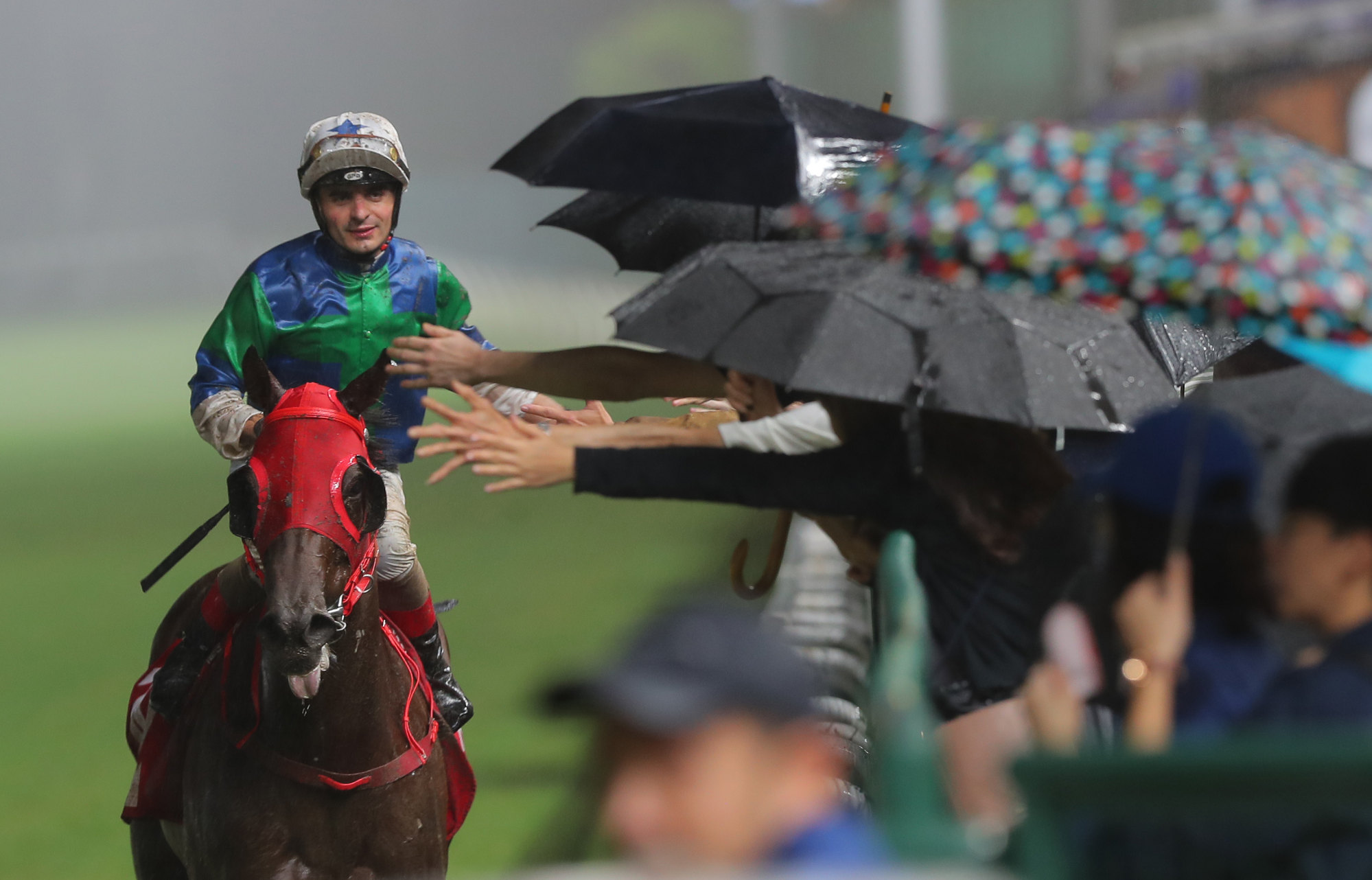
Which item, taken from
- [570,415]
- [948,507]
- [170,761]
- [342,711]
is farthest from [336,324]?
[948,507]

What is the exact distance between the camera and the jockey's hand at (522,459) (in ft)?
10.7

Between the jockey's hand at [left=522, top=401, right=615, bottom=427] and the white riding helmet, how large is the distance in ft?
2.37

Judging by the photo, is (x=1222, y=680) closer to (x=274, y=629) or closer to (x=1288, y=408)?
(x=1288, y=408)

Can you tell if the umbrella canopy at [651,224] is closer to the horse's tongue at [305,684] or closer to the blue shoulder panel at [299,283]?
the blue shoulder panel at [299,283]

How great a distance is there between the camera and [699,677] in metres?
1.84

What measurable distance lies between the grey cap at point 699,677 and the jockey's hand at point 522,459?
134 cm

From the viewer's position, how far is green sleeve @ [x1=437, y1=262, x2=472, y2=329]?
189 inches

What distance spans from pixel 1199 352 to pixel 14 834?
5473 millimetres

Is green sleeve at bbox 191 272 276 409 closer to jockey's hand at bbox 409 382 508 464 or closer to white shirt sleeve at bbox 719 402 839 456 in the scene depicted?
jockey's hand at bbox 409 382 508 464

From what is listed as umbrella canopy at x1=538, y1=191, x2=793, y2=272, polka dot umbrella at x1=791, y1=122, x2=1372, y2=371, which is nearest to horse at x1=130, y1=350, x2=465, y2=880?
polka dot umbrella at x1=791, y1=122, x2=1372, y2=371

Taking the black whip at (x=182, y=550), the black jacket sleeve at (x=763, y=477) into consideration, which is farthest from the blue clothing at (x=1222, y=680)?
the black whip at (x=182, y=550)

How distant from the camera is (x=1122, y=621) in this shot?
2.49 metres

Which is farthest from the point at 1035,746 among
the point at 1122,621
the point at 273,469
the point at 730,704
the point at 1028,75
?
the point at 1028,75

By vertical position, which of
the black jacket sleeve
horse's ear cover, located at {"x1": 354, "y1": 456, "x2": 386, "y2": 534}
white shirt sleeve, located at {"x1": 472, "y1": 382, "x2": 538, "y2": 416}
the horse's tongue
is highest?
the black jacket sleeve
